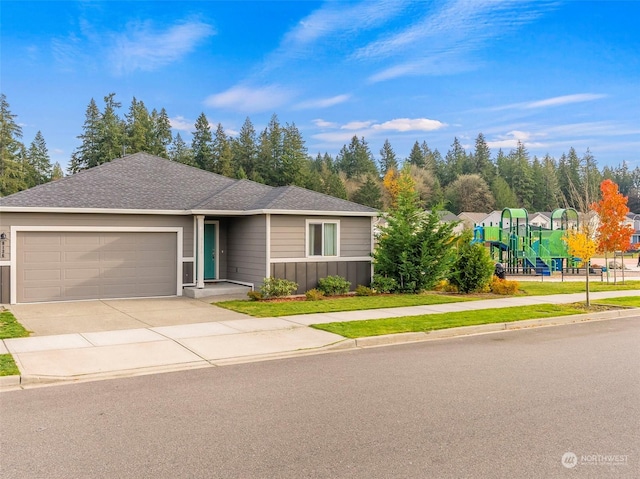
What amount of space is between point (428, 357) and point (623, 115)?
23489 mm

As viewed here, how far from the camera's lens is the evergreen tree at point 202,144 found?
71.4m

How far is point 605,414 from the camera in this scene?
17.9ft

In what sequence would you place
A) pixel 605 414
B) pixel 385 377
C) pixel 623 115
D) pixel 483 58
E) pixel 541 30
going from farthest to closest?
pixel 623 115 → pixel 483 58 → pixel 541 30 → pixel 385 377 → pixel 605 414

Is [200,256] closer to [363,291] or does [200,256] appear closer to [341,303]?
[341,303]

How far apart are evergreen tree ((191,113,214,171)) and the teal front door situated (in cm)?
5354

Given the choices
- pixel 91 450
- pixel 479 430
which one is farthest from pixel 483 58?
pixel 91 450

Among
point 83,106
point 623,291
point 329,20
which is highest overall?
point 83,106

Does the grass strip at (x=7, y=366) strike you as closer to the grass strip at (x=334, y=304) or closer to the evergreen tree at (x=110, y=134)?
the grass strip at (x=334, y=304)

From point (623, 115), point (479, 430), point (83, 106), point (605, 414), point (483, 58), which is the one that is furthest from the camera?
point (83, 106)

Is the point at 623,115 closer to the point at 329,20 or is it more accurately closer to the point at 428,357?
the point at 329,20

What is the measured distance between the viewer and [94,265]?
1595 centimetres

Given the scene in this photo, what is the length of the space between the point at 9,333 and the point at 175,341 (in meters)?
Result: 3.33

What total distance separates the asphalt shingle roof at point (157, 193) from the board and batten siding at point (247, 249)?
23.7 inches

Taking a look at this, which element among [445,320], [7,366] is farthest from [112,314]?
[445,320]
